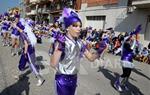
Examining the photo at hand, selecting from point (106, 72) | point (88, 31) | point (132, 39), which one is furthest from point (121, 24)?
point (132, 39)

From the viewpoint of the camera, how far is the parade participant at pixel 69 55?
4.51 meters

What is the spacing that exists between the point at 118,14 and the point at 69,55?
77.8 feet

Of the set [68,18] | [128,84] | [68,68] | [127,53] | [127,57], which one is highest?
[68,18]

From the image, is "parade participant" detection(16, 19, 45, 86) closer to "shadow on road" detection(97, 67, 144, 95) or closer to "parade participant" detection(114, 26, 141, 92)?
"parade participant" detection(114, 26, 141, 92)

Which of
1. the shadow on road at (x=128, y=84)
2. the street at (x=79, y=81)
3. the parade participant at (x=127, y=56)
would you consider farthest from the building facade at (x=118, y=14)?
the parade participant at (x=127, y=56)

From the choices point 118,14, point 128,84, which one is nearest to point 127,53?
point 128,84

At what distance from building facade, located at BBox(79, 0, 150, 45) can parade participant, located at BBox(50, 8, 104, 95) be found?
1818 cm

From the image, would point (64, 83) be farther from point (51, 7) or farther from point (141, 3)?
point (51, 7)

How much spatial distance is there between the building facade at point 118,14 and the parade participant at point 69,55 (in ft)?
59.6

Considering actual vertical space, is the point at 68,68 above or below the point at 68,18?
below

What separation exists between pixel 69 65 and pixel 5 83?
4127mm

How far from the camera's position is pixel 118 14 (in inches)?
1092

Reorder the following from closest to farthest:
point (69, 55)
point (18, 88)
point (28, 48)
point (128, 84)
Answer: point (69, 55) < point (18, 88) < point (28, 48) < point (128, 84)

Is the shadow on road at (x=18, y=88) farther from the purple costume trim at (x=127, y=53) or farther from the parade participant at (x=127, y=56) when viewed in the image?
the purple costume trim at (x=127, y=53)
